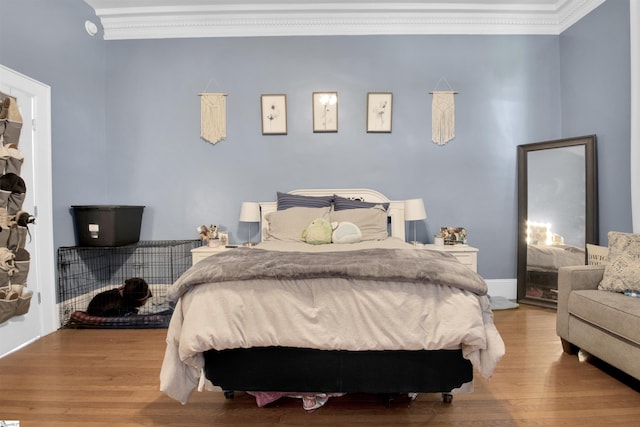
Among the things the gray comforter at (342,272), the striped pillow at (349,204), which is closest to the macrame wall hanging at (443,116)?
the striped pillow at (349,204)

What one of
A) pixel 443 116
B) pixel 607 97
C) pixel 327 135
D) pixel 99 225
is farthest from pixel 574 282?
pixel 99 225

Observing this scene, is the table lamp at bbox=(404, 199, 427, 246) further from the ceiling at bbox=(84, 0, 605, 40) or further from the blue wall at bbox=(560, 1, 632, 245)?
the ceiling at bbox=(84, 0, 605, 40)

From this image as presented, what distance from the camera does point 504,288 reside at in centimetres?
386

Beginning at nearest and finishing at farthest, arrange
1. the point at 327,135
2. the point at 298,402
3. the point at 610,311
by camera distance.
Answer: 1. the point at 298,402
2. the point at 610,311
3. the point at 327,135

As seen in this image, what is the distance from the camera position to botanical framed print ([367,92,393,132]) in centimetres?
378

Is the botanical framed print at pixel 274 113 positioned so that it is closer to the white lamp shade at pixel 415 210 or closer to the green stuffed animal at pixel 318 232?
the green stuffed animal at pixel 318 232

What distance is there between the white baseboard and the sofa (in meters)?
1.37

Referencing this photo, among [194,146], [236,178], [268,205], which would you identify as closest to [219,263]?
[268,205]

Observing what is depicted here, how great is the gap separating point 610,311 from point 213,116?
12.3 feet

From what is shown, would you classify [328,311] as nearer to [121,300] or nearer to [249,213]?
[249,213]

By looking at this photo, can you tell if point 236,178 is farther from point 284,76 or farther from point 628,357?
point 628,357

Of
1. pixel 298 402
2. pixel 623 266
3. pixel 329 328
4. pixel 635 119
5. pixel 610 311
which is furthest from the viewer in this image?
pixel 635 119

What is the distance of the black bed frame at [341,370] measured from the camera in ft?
5.27

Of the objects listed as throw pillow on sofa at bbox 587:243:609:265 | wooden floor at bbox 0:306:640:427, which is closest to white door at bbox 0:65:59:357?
wooden floor at bbox 0:306:640:427
